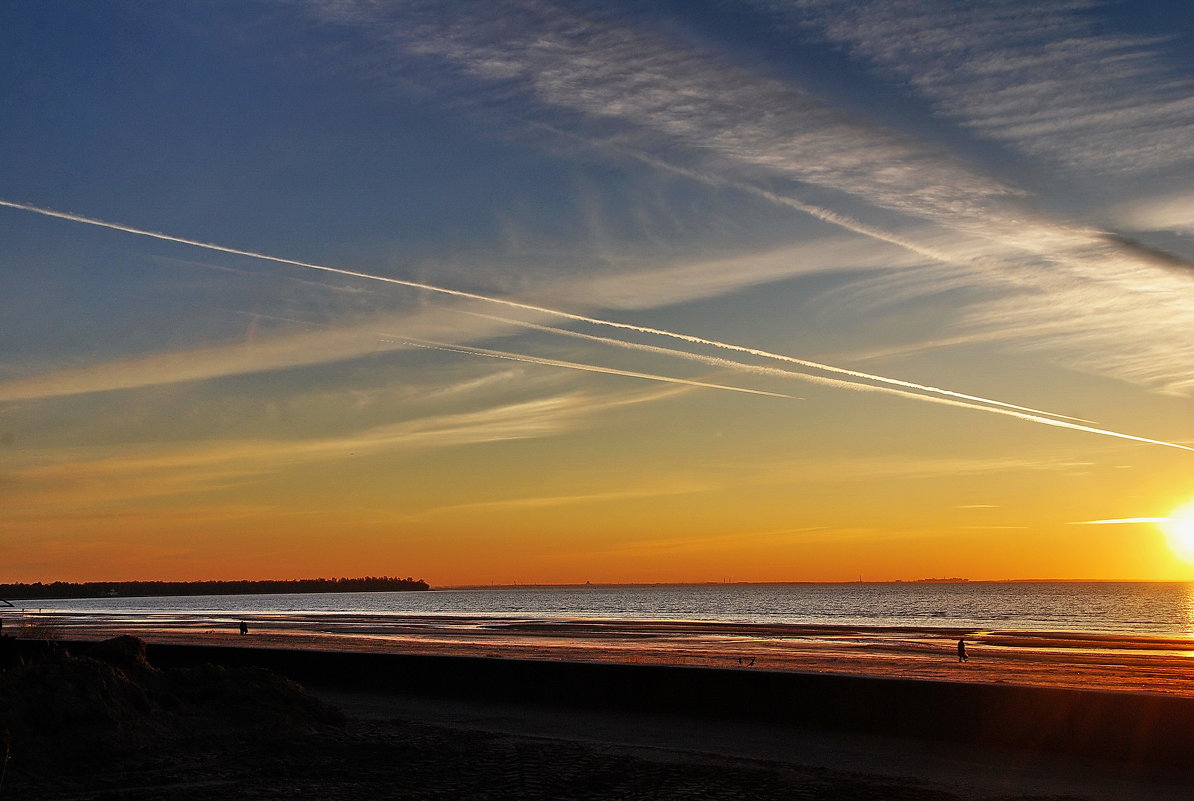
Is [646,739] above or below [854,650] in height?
above

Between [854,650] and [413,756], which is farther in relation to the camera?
[854,650]

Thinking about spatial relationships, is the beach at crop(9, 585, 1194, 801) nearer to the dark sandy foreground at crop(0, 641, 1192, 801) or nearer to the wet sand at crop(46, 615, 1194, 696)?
the dark sandy foreground at crop(0, 641, 1192, 801)

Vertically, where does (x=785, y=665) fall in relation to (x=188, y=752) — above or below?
below

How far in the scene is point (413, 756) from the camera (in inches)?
427

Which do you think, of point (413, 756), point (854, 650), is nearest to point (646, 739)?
point (413, 756)

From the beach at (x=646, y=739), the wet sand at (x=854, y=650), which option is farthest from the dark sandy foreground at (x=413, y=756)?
the wet sand at (x=854, y=650)

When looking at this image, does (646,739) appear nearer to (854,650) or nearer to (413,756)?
(413,756)

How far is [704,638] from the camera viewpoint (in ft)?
167

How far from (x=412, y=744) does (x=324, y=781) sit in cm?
220

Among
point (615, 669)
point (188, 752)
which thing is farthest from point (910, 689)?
point (188, 752)

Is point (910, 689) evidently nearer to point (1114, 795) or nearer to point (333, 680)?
point (1114, 795)

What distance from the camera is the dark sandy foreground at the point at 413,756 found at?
29.8ft

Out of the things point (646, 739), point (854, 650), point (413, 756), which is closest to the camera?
point (413, 756)

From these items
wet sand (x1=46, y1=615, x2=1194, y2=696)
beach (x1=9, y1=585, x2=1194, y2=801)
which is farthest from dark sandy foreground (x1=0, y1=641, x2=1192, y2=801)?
wet sand (x1=46, y1=615, x2=1194, y2=696)
